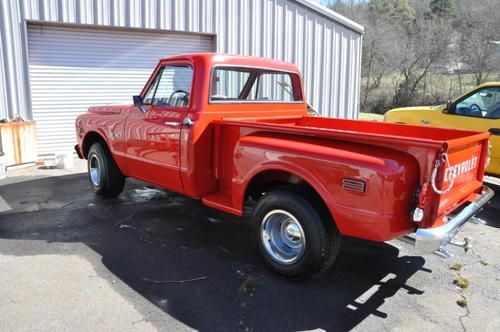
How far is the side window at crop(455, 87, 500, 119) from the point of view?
6150mm

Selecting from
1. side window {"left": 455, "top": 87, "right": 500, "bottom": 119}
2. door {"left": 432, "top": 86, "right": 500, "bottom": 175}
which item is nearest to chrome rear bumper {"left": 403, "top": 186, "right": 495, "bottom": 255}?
door {"left": 432, "top": 86, "right": 500, "bottom": 175}

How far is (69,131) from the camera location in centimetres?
967

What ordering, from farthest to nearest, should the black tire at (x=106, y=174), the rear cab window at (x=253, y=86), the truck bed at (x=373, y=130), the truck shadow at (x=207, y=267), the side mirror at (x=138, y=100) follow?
1. the black tire at (x=106, y=174)
2. the side mirror at (x=138, y=100)
3. the rear cab window at (x=253, y=86)
4. the truck shadow at (x=207, y=267)
5. the truck bed at (x=373, y=130)

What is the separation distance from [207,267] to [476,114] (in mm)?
4669

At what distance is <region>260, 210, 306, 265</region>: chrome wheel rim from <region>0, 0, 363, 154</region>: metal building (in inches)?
275

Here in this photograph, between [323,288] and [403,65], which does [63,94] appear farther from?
[403,65]

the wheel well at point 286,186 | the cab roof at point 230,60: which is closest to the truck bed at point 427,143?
the wheel well at point 286,186

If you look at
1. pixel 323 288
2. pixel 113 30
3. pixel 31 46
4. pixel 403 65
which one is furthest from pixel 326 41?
pixel 403 65

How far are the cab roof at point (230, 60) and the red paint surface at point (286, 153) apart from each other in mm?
12

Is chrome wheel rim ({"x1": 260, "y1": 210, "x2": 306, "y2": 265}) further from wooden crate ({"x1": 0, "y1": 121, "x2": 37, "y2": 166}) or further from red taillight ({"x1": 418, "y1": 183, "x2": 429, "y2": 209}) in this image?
wooden crate ({"x1": 0, "y1": 121, "x2": 37, "y2": 166})

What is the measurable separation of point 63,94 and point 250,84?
587cm

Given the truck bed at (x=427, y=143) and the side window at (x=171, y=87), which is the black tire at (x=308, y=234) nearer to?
the truck bed at (x=427, y=143)

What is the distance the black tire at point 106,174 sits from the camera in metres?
5.78

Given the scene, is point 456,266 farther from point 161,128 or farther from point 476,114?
point 161,128
